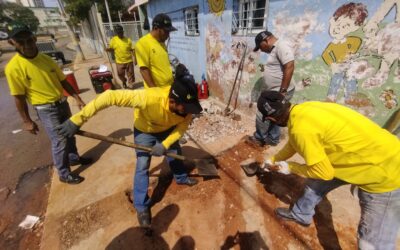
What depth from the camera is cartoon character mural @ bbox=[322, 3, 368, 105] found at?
112 inches

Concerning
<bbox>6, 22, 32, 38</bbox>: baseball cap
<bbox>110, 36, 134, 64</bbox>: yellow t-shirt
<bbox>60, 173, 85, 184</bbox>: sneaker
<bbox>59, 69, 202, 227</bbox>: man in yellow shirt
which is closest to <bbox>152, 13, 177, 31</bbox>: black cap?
<bbox>59, 69, 202, 227</bbox>: man in yellow shirt

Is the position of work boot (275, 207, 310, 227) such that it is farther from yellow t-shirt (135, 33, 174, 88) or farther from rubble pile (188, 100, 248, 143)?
yellow t-shirt (135, 33, 174, 88)

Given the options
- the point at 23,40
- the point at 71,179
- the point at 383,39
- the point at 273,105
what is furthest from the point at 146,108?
the point at 383,39

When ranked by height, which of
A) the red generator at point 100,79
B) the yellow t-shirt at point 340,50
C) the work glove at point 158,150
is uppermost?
the yellow t-shirt at point 340,50

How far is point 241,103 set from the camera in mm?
5168

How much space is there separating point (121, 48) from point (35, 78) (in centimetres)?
454

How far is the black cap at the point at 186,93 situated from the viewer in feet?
6.30

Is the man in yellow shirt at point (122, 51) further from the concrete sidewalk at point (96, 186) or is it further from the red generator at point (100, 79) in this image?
the concrete sidewalk at point (96, 186)

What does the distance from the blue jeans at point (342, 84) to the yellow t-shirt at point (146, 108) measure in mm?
2546

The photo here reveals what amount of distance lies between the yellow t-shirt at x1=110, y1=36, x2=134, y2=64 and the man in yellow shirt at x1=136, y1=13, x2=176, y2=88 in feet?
12.4

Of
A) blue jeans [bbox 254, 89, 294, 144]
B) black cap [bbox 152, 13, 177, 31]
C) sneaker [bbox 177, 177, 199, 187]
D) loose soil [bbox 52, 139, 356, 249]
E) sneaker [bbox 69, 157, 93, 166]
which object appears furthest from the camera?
blue jeans [bbox 254, 89, 294, 144]

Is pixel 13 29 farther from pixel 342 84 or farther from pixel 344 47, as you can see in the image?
pixel 342 84

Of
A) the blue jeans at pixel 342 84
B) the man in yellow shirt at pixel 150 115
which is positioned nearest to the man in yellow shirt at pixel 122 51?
the man in yellow shirt at pixel 150 115

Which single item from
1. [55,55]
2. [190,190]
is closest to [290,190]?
[190,190]
